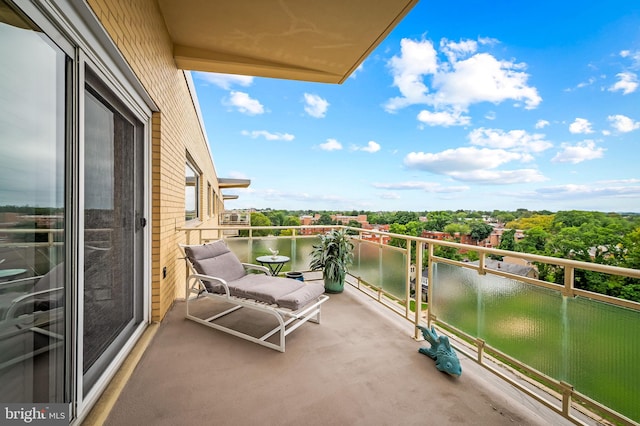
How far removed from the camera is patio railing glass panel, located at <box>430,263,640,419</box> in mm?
1615

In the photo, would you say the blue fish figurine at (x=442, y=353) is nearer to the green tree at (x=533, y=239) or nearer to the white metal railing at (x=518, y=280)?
the white metal railing at (x=518, y=280)

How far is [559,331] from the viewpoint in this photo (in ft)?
6.19

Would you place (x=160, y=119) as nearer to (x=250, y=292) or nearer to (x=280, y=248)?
(x=250, y=292)

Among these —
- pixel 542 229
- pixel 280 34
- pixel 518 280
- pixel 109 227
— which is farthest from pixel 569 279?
pixel 542 229

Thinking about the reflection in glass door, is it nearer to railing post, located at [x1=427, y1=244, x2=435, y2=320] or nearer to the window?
railing post, located at [x1=427, y1=244, x2=435, y2=320]

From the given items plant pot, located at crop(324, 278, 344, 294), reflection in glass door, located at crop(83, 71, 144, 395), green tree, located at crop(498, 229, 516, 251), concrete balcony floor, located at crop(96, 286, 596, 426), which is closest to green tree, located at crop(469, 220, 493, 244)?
green tree, located at crop(498, 229, 516, 251)

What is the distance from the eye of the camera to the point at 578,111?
24.2 metres

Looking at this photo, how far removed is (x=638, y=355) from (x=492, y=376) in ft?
3.04

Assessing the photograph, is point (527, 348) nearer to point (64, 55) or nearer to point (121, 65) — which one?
point (64, 55)

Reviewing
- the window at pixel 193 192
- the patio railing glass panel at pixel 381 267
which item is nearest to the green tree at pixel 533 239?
the patio railing glass panel at pixel 381 267

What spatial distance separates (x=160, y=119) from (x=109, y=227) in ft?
4.76

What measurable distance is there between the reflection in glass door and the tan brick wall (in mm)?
217

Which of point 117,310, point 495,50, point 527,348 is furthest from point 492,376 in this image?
point 495,50

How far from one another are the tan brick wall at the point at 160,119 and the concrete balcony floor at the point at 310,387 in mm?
892
